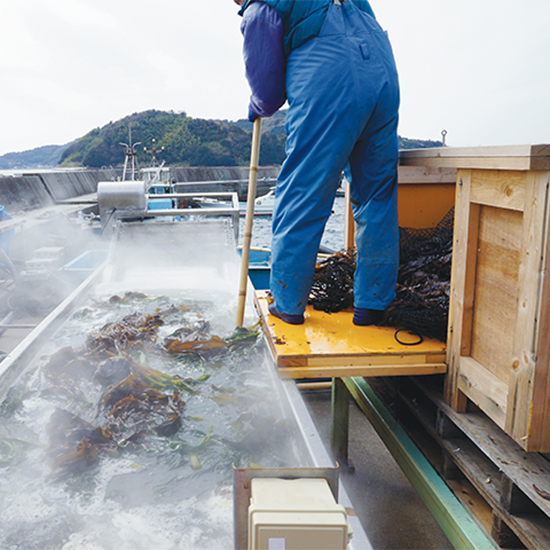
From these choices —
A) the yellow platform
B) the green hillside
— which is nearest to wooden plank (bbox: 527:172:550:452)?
the yellow platform

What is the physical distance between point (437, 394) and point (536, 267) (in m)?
0.88

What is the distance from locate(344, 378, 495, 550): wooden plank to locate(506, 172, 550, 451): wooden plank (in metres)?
0.44

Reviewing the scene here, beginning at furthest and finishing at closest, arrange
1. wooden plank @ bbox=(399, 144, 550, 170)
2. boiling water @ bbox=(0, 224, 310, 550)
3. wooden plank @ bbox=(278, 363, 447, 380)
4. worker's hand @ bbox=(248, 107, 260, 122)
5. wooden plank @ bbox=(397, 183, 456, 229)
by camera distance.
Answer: wooden plank @ bbox=(397, 183, 456, 229), worker's hand @ bbox=(248, 107, 260, 122), wooden plank @ bbox=(278, 363, 447, 380), boiling water @ bbox=(0, 224, 310, 550), wooden plank @ bbox=(399, 144, 550, 170)

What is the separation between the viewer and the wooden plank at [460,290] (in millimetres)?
1788

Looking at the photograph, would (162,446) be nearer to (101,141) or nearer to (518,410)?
(518,410)

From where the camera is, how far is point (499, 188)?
62.2 inches

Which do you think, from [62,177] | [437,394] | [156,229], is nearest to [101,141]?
[62,177]

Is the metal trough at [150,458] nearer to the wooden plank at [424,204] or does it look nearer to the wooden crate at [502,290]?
the wooden crate at [502,290]

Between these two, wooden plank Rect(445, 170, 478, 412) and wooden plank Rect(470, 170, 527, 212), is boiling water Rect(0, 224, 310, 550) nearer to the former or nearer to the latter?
wooden plank Rect(445, 170, 478, 412)

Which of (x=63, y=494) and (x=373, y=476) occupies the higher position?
(x=63, y=494)

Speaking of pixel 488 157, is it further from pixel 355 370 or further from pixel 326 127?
pixel 355 370

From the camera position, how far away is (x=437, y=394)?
205 cm

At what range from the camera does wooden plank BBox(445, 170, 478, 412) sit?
1.79m

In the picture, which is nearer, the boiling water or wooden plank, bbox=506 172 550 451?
wooden plank, bbox=506 172 550 451
